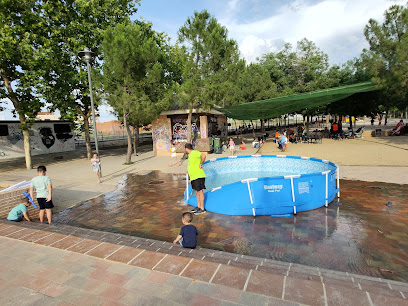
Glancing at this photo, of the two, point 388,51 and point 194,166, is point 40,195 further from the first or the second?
point 388,51

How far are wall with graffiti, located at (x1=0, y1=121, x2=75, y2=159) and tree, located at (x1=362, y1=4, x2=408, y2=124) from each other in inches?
1095

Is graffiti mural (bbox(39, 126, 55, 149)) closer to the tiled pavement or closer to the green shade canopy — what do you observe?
the green shade canopy

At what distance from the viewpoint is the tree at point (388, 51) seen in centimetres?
1322

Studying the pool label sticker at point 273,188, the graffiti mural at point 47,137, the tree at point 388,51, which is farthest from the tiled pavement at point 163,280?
the graffiti mural at point 47,137

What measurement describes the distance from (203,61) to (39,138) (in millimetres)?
19527

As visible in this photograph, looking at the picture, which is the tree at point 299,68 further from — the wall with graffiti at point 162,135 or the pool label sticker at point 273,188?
the pool label sticker at point 273,188

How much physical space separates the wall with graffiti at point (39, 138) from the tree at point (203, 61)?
16946mm

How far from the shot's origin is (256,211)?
591 cm

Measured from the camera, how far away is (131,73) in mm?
14227

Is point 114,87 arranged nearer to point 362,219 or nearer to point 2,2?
point 2,2

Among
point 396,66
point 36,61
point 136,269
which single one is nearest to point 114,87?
point 36,61

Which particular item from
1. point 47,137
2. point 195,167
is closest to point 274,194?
point 195,167

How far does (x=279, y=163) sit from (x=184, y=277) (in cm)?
926

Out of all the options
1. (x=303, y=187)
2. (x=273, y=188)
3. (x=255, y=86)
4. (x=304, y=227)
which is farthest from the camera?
(x=255, y=86)
